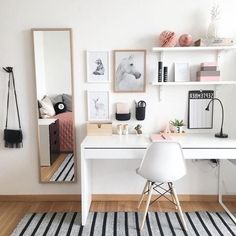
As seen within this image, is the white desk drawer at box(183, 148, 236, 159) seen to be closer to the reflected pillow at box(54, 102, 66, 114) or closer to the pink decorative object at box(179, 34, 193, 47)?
the pink decorative object at box(179, 34, 193, 47)

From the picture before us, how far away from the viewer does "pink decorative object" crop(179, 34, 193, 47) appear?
8.40 feet

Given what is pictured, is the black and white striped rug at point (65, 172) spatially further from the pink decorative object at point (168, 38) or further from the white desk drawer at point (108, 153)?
the pink decorative object at point (168, 38)

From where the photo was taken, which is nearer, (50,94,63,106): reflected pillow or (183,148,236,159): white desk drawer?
(183,148,236,159): white desk drawer

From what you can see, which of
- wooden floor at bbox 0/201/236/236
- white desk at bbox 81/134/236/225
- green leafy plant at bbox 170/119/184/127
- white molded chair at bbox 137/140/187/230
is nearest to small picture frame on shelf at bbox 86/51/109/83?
white desk at bbox 81/134/236/225

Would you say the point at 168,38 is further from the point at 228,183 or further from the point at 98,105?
the point at 228,183

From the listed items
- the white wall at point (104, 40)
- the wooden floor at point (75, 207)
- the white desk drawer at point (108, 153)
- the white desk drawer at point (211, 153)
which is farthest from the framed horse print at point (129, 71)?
the wooden floor at point (75, 207)

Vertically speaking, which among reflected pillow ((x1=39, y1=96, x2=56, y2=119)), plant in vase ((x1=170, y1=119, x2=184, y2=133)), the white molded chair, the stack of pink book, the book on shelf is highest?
the book on shelf

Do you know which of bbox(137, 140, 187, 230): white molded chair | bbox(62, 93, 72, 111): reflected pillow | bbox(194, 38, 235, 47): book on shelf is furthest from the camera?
bbox(62, 93, 72, 111): reflected pillow

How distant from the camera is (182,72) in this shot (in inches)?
107

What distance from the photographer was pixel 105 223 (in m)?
2.48

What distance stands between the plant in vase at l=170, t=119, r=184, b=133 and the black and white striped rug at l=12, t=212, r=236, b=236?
0.88 meters

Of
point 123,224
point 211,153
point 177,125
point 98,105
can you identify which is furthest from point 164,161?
point 98,105

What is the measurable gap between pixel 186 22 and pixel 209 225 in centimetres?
207

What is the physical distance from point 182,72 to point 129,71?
0.57 m
